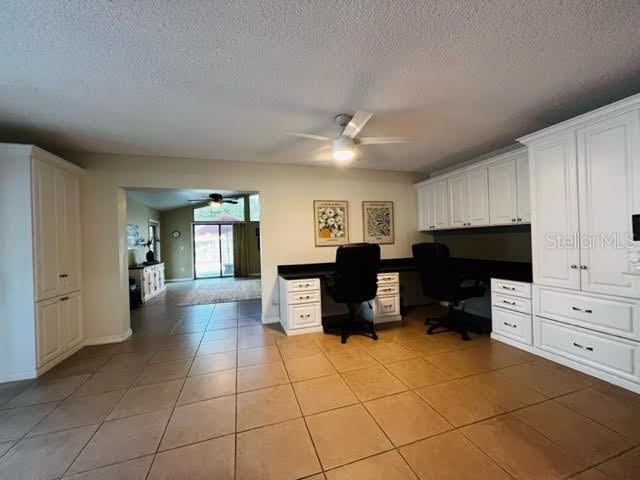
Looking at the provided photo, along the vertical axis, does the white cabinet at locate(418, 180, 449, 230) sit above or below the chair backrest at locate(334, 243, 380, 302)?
above

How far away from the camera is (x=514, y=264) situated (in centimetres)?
353

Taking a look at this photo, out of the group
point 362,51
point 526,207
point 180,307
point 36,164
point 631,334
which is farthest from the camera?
point 180,307

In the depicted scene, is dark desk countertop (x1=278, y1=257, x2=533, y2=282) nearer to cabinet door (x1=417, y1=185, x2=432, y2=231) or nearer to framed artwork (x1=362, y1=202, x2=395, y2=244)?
framed artwork (x1=362, y1=202, x2=395, y2=244)

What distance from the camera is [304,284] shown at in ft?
11.3

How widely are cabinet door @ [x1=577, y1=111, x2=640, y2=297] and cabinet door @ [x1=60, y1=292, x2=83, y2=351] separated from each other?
529cm

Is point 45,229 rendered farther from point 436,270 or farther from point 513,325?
point 513,325

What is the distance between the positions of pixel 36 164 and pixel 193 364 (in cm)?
254

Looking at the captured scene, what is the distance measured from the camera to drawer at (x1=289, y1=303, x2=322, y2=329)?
11.2 ft

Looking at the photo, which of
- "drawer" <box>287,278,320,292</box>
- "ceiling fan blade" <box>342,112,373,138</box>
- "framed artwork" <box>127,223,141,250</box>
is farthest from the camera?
"framed artwork" <box>127,223,141,250</box>

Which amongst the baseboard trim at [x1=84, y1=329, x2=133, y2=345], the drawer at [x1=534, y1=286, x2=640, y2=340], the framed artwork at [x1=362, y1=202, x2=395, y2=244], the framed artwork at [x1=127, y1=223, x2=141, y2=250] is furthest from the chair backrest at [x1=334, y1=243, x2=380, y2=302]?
the framed artwork at [x1=127, y1=223, x2=141, y2=250]

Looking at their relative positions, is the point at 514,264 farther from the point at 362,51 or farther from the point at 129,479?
the point at 129,479

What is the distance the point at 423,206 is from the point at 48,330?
5.29 metres

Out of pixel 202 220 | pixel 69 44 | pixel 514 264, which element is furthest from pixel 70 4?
pixel 202 220

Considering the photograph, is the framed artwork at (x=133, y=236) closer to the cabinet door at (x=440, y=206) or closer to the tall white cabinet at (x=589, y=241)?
the cabinet door at (x=440, y=206)
